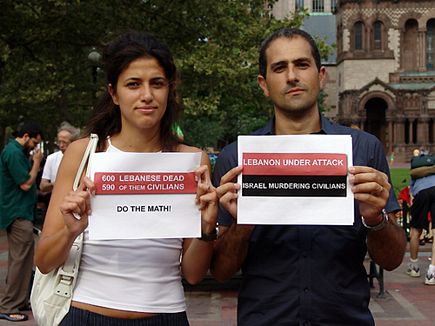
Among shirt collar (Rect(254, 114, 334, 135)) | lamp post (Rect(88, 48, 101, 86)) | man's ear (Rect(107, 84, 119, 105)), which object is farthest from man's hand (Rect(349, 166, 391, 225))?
lamp post (Rect(88, 48, 101, 86))

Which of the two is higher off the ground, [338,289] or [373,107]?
[373,107]

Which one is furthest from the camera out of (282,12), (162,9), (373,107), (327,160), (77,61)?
(282,12)

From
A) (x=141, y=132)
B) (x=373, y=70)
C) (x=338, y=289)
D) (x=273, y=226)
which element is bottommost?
(x=338, y=289)

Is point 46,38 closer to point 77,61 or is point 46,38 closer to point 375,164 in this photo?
point 77,61

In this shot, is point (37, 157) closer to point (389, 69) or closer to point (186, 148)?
point (186, 148)

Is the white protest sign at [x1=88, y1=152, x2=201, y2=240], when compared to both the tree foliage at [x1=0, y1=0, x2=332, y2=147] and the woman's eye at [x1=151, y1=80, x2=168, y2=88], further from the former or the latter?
the tree foliage at [x1=0, y1=0, x2=332, y2=147]

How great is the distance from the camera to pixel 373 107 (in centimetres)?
7038

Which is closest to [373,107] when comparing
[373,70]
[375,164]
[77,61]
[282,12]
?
[373,70]

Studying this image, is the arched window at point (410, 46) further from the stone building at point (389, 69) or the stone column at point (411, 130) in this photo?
the stone column at point (411, 130)

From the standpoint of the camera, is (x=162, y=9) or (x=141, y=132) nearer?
(x=141, y=132)

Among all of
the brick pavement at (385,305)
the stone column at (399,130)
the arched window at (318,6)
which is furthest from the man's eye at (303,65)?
the arched window at (318,6)

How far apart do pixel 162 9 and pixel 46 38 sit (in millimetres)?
3552

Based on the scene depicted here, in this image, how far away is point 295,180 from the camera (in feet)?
8.60

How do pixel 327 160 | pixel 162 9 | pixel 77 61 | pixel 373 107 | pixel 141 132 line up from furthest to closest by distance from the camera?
pixel 373 107, pixel 77 61, pixel 162 9, pixel 141 132, pixel 327 160
